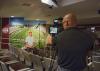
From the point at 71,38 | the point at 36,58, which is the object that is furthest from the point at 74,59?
the point at 36,58

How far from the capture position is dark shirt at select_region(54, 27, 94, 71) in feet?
8.02

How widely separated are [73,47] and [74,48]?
0.06ft

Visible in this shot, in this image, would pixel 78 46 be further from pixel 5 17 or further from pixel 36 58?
pixel 5 17

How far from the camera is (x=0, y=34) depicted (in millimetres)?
12445

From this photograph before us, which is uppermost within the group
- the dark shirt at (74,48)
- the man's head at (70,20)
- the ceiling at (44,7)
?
the ceiling at (44,7)

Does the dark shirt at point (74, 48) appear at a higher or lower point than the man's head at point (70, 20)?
lower

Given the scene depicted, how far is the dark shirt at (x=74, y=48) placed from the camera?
96.3 inches

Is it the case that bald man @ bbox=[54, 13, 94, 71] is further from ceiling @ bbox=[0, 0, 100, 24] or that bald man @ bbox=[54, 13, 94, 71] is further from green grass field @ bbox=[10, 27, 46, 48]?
green grass field @ bbox=[10, 27, 46, 48]

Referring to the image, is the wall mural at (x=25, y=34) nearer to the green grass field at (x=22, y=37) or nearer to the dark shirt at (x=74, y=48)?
the green grass field at (x=22, y=37)

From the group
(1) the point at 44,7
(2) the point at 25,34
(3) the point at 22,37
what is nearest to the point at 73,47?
(1) the point at 44,7

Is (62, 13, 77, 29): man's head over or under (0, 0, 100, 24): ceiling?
under

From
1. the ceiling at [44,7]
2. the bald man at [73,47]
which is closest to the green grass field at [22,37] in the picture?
the ceiling at [44,7]

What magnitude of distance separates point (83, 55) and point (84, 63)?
10 centimetres

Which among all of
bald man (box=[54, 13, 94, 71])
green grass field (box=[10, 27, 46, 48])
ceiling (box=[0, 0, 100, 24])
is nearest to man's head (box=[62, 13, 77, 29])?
bald man (box=[54, 13, 94, 71])
